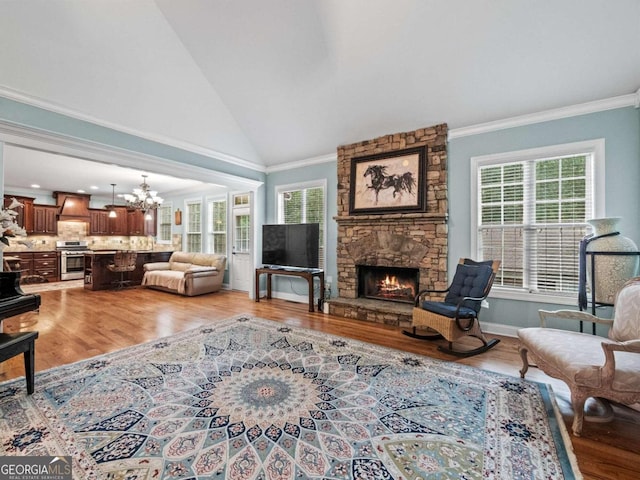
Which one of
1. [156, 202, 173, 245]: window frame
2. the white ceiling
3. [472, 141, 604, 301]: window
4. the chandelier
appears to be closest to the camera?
the white ceiling

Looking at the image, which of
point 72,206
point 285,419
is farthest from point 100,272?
point 285,419

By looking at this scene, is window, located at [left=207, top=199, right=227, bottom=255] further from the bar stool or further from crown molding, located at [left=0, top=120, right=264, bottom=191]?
crown molding, located at [left=0, top=120, right=264, bottom=191]

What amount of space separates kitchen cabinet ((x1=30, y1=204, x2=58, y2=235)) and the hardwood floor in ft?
9.78

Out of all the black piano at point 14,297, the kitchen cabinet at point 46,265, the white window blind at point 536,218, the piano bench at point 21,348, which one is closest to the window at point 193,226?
the kitchen cabinet at point 46,265

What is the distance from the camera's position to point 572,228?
3.49 metres

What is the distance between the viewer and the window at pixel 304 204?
551 centimetres

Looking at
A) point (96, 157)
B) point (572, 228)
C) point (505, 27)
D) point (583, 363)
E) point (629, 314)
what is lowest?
point (583, 363)

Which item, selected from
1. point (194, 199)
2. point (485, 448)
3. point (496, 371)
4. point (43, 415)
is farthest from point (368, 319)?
point (194, 199)

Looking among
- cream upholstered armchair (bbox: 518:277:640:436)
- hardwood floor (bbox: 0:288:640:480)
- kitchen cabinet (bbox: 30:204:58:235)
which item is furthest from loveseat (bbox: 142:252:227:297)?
cream upholstered armchair (bbox: 518:277:640:436)

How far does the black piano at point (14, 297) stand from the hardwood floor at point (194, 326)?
0.70 meters

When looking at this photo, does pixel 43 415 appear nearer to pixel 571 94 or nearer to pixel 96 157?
pixel 96 157

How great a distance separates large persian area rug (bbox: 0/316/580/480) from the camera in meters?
1.58

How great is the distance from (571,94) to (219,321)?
5.38 meters

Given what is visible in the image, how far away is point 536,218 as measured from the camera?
12.1 feet
